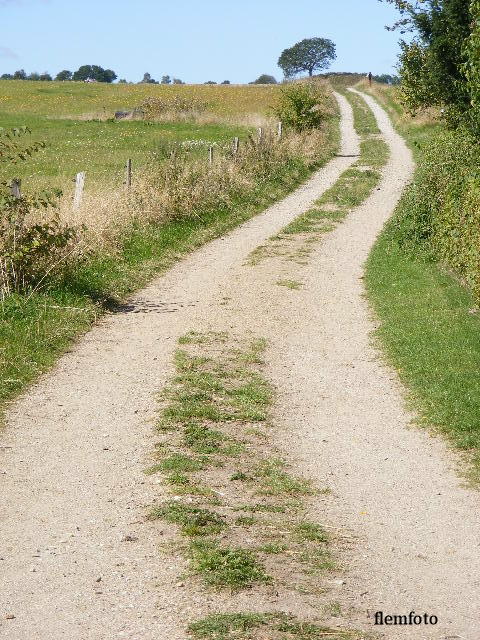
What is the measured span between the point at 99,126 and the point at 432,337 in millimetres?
41632

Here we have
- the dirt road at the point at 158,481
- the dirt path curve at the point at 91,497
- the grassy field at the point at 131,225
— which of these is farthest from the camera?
the grassy field at the point at 131,225

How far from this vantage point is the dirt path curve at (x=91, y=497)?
17.6 feet

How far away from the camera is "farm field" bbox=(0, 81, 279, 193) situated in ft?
101

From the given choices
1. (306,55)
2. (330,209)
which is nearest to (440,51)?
(330,209)

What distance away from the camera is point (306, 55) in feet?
501

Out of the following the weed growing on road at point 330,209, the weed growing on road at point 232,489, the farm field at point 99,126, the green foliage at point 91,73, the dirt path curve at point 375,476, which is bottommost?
the dirt path curve at point 375,476

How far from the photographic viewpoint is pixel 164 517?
676 centimetres

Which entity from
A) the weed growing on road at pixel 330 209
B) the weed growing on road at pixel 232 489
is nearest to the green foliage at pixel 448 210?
the weed growing on road at pixel 330 209

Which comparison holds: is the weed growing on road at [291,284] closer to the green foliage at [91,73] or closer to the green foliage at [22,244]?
the green foliage at [22,244]

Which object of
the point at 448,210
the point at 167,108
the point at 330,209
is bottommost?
the point at 330,209

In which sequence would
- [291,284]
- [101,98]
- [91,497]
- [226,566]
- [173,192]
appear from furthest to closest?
[101,98] < [173,192] < [291,284] < [91,497] < [226,566]

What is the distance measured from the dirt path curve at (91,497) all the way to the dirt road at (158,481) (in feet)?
0.05

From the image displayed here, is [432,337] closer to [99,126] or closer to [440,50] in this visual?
[440,50]

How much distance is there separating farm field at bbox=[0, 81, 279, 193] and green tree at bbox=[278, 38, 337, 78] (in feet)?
208
